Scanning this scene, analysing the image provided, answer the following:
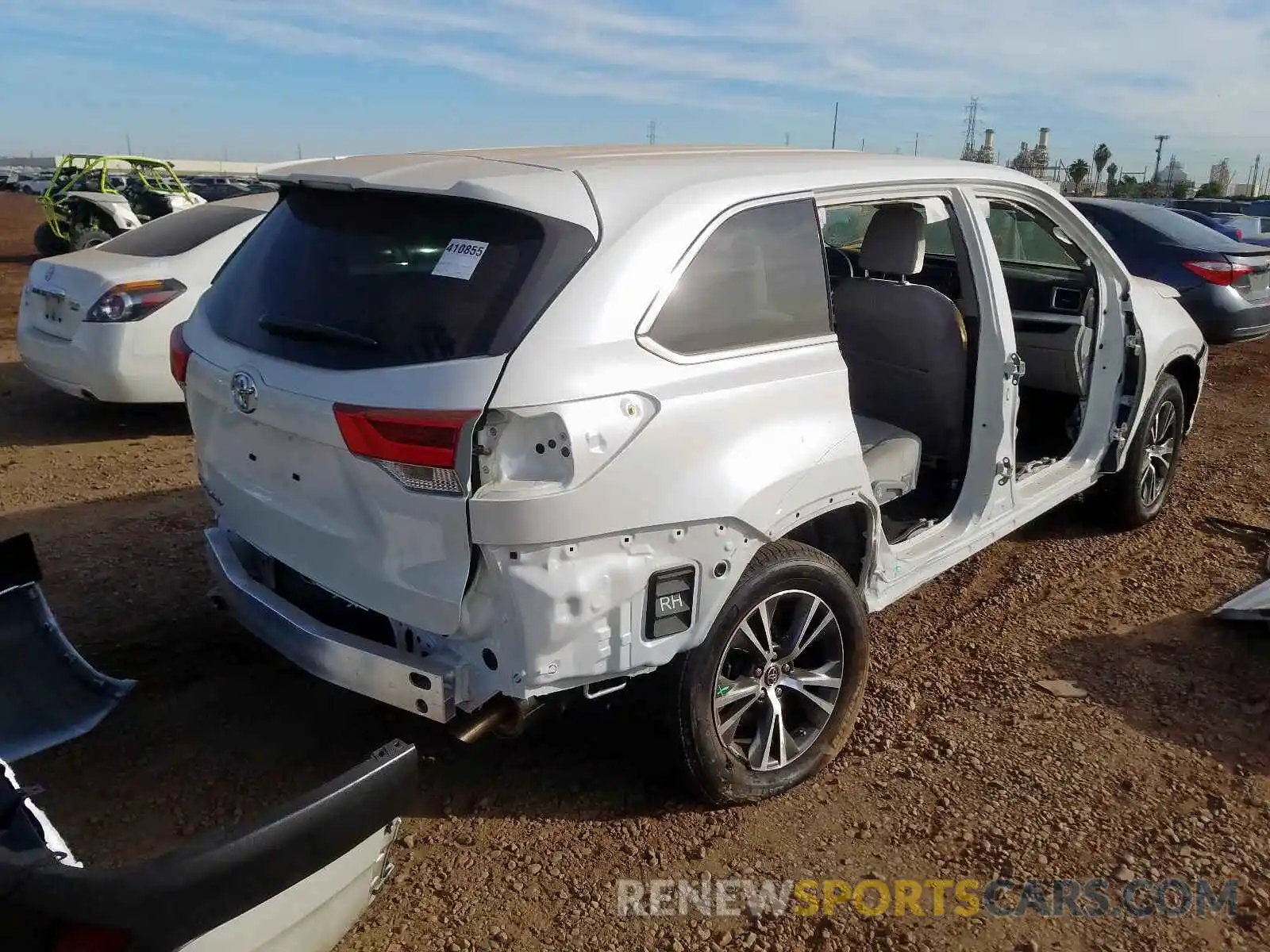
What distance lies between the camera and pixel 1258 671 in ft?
13.0

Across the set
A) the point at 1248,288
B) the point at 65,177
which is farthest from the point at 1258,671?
the point at 65,177

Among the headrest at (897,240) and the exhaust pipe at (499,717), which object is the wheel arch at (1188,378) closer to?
the headrest at (897,240)

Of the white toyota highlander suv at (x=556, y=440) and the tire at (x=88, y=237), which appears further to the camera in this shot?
the tire at (x=88, y=237)

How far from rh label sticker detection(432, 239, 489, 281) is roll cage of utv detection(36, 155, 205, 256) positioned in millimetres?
13588

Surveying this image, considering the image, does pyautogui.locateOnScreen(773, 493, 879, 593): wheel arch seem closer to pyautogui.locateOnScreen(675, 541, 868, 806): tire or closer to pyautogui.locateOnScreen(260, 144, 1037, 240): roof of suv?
pyautogui.locateOnScreen(675, 541, 868, 806): tire

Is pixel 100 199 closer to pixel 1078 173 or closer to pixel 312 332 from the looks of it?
pixel 312 332

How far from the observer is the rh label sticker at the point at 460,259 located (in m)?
2.56

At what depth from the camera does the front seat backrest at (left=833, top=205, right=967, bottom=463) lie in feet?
13.5

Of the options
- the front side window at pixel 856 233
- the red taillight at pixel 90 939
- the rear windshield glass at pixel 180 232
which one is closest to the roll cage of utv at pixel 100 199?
the rear windshield glass at pixel 180 232

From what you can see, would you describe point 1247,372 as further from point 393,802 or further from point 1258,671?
point 393,802

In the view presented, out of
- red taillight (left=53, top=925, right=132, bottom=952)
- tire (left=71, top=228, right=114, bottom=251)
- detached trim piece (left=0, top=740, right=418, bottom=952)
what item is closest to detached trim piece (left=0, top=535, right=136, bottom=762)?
detached trim piece (left=0, top=740, right=418, bottom=952)

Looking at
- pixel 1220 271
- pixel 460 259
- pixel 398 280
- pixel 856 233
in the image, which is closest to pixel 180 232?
pixel 856 233

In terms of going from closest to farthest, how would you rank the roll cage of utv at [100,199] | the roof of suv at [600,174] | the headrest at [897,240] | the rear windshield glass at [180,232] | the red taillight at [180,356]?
1. the roof of suv at [600,174]
2. the red taillight at [180,356]
3. the headrest at [897,240]
4. the rear windshield glass at [180,232]
5. the roll cage of utv at [100,199]

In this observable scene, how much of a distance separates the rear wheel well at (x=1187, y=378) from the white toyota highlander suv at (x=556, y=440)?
8.22 ft
